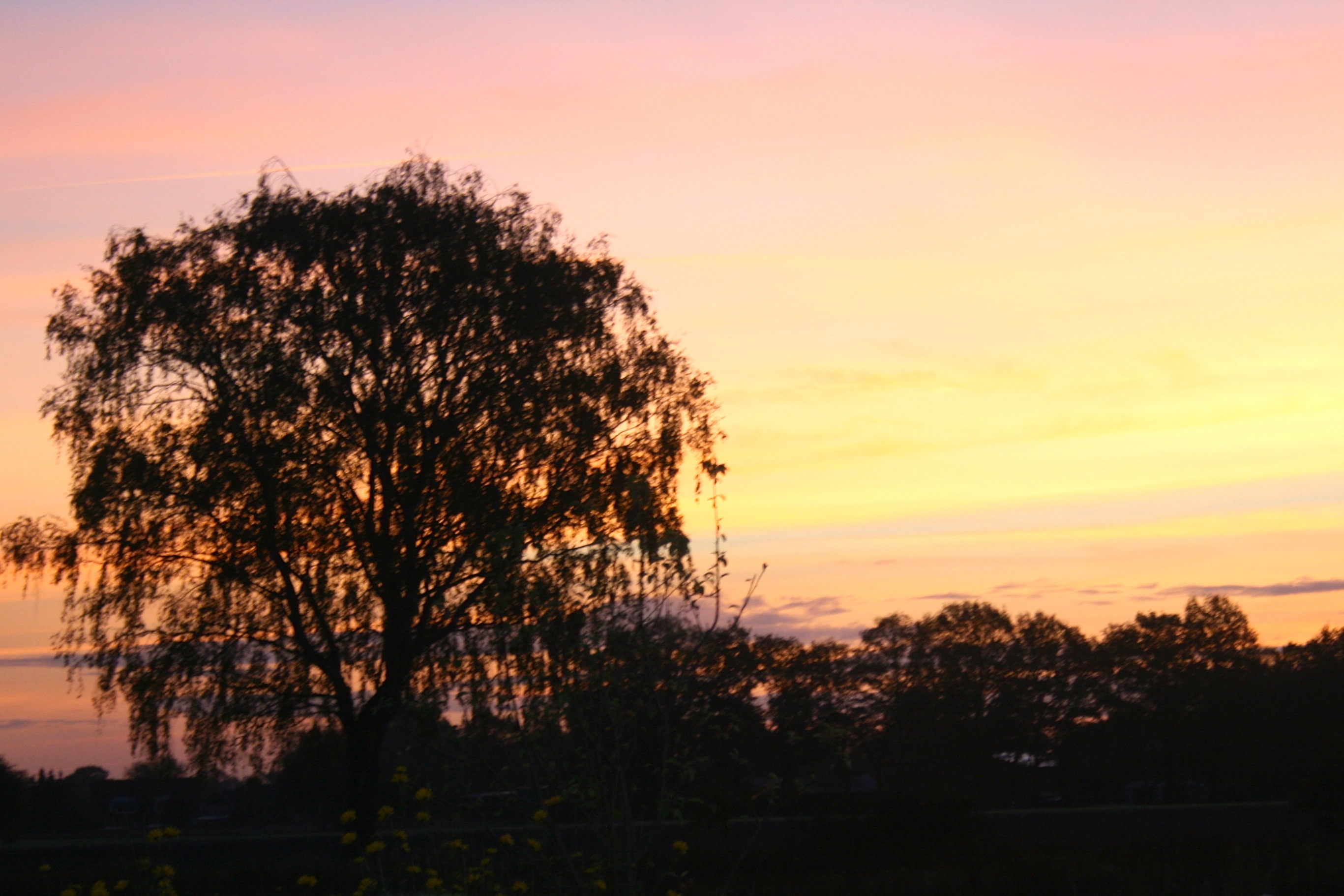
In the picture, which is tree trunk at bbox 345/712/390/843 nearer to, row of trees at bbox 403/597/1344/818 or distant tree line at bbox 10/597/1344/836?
distant tree line at bbox 10/597/1344/836

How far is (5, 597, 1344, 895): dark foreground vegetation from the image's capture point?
799cm

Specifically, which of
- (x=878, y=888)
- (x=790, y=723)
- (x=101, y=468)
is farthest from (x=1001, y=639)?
(x=790, y=723)

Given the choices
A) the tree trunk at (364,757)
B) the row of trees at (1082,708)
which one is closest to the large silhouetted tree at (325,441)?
the tree trunk at (364,757)

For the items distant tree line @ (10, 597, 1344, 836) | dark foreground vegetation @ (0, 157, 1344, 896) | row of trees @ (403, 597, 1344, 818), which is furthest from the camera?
row of trees @ (403, 597, 1344, 818)

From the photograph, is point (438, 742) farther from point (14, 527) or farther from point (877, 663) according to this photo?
point (877, 663)

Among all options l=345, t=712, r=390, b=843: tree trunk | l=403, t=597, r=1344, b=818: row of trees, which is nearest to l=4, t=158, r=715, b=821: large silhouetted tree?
l=345, t=712, r=390, b=843: tree trunk

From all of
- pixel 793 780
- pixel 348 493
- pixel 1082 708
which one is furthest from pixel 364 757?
pixel 1082 708

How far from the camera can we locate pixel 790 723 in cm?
807

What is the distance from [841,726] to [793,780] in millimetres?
514

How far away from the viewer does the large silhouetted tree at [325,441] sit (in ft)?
64.8

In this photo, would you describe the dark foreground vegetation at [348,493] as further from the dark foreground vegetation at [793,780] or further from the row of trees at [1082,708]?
the row of trees at [1082,708]

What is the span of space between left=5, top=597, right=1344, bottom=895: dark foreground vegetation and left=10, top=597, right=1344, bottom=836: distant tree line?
0.04 metres

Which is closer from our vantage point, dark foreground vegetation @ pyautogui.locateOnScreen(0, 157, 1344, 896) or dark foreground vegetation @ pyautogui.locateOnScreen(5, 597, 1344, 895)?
dark foreground vegetation @ pyautogui.locateOnScreen(5, 597, 1344, 895)

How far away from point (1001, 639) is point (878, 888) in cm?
5552
